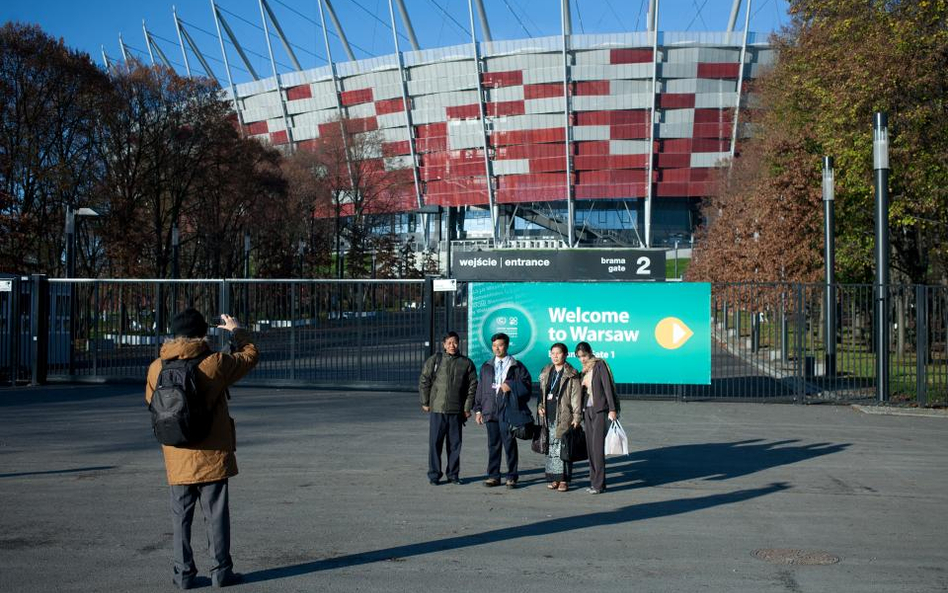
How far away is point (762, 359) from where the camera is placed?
867 inches

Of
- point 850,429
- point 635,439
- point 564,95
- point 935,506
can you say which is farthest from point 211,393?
point 564,95

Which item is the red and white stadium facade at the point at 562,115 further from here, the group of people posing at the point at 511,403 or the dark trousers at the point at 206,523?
the dark trousers at the point at 206,523

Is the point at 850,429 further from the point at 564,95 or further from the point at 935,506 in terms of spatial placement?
the point at 564,95

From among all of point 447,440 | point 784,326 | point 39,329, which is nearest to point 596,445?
point 447,440

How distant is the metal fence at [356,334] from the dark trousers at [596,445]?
355 inches

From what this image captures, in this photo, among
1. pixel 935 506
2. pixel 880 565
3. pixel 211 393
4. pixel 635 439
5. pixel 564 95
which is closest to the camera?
pixel 211 393

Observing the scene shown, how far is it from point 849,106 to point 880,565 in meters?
20.2

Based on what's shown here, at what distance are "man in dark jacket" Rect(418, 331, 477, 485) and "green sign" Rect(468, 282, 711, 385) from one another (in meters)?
8.66

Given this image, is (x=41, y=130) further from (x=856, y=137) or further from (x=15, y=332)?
(x=856, y=137)

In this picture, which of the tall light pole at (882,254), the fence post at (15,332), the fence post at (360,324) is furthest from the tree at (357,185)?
the tall light pole at (882,254)

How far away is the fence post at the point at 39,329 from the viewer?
2181 centimetres

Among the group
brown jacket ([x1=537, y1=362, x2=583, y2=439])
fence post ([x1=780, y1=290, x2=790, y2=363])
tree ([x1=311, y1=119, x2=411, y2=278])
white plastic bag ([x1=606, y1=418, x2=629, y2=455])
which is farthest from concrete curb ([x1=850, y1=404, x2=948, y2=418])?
tree ([x1=311, y1=119, x2=411, y2=278])

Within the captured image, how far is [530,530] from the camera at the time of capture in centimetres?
856

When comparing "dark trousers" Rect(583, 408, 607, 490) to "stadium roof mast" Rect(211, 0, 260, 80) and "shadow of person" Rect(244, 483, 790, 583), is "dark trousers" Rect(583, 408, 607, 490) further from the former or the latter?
"stadium roof mast" Rect(211, 0, 260, 80)
